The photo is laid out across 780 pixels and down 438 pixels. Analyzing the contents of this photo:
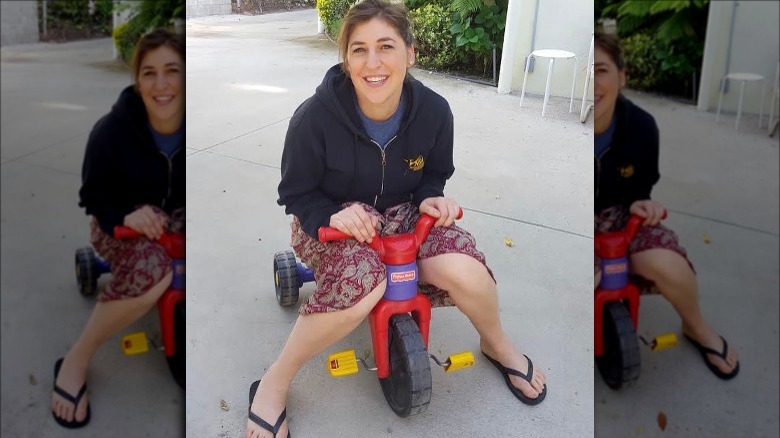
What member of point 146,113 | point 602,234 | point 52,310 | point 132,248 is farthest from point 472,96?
point 52,310

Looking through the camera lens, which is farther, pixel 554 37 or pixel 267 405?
pixel 267 405

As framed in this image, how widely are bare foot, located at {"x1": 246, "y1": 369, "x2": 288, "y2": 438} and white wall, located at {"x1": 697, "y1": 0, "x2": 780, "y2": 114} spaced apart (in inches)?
35.0

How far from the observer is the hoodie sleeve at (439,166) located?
0.99 metres

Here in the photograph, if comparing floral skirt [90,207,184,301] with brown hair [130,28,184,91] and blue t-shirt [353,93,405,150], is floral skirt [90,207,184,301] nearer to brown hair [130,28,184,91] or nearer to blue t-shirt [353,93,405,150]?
brown hair [130,28,184,91]

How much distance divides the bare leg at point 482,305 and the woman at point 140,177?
476mm

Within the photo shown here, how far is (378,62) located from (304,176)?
221 mm

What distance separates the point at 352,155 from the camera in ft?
3.46

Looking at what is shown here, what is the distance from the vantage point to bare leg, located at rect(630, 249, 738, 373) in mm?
797

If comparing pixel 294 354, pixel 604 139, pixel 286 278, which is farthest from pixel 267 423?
pixel 604 139

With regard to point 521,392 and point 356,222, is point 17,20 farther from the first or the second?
point 521,392

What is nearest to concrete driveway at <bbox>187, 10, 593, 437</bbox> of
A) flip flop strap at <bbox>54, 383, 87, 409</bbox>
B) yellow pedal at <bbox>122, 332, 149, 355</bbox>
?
yellow pedal at <bbox>122, 332, 149, 355</bbox>

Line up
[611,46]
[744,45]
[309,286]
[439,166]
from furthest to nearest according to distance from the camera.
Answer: [309,286] < [439,166] < [611,46] < [744,45]

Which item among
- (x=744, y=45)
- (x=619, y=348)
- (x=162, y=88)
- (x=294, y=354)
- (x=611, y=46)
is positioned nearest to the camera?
(x=744, y=45)

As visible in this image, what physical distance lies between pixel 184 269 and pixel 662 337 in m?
Answer: 0.82
